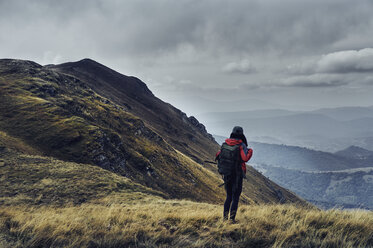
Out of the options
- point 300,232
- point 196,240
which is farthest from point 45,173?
point 300,232

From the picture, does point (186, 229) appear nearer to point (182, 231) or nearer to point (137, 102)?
point (182, 231)

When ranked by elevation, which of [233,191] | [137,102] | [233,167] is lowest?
[233,191]

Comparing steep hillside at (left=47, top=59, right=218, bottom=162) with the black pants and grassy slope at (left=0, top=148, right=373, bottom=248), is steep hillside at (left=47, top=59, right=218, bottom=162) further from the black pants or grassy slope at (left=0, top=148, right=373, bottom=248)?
grassy slope at (left=0, top=148, right=373, bottom=248)

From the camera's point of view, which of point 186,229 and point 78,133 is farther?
point 78,133

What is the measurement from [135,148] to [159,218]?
124ft

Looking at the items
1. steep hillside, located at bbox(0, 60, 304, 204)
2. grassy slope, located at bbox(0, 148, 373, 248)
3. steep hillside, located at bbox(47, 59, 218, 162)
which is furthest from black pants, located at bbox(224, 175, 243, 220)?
steep hillside, located at bbox(47, 59, 218, 162)

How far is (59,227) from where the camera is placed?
21.5 ft

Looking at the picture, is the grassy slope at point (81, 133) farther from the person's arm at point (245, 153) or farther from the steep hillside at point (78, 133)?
the person's arm at point (245, 153)

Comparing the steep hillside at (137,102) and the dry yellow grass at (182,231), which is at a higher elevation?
the steep hillside at (137,102)

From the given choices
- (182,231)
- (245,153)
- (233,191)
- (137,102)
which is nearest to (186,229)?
(182,231)

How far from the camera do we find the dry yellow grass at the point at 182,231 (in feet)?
20.6

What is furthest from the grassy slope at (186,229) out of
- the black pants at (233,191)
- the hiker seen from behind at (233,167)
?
the hiker seen from behind at (233,167)

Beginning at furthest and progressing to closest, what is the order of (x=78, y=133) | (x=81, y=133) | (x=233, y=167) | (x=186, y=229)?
(x=81, y=133) < (x=78, y=133) < (x=233, y=167) < (x=186, y=229)

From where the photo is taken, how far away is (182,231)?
23.4 ft
